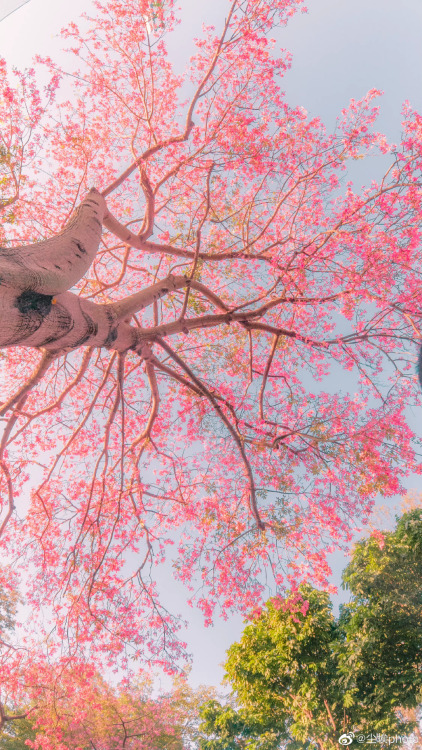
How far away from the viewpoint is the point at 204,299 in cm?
669

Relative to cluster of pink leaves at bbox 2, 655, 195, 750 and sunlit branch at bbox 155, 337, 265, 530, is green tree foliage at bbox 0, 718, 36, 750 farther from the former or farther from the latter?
sunlit branch at bbox 155, 337, 265, 530

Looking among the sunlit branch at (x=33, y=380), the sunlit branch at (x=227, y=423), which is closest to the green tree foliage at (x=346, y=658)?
the sunlit branch at (x=227, y=423)

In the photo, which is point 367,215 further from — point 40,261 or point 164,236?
point 40,261

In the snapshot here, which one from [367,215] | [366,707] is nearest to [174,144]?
[367,215]

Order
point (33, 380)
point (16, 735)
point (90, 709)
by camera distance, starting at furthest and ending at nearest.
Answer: point (16, 735) < point (90, 709) < point (33, 380)

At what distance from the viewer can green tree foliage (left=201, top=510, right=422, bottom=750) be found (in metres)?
7.57

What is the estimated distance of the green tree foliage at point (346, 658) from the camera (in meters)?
7.57

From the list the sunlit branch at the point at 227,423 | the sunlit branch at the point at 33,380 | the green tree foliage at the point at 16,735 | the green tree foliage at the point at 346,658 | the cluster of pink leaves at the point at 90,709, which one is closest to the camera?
the sunlit branch at the point at 33,380

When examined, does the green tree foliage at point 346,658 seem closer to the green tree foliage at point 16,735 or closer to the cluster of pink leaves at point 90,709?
the cluster of pink leaves at point 90,709

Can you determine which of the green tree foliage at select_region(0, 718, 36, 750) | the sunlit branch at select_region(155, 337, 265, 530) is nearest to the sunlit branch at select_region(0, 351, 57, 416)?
the sunlit branch at select_region(155, 337, 265, 530)

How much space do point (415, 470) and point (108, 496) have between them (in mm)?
4752

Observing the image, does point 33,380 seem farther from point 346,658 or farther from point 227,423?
point 346,658

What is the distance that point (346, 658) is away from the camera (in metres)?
8.01

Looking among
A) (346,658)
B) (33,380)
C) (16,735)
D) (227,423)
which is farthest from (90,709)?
(33,380)
